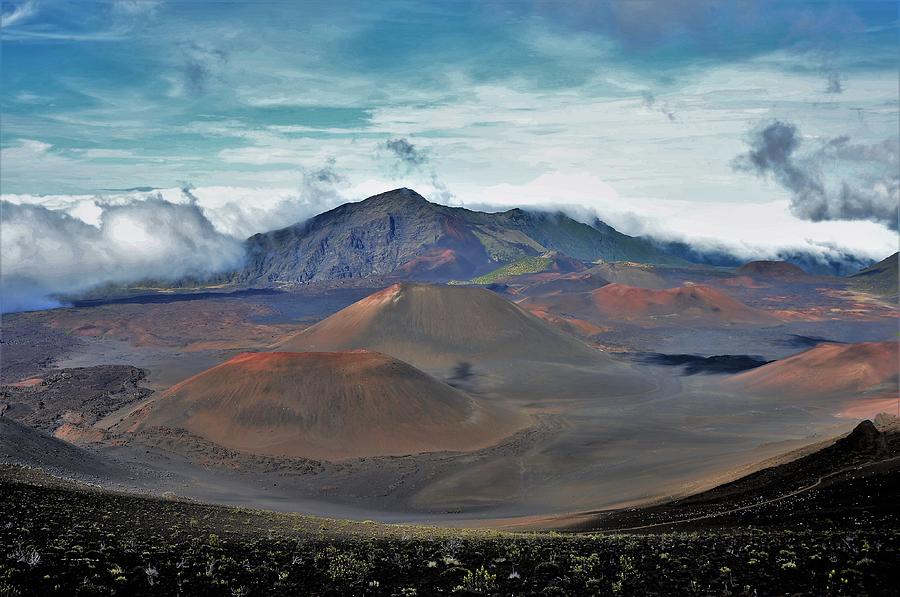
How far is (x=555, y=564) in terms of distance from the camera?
14367 mm

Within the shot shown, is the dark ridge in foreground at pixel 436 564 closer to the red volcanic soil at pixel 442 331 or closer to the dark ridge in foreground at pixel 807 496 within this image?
the dark ridge in foreground at pixel 807 496

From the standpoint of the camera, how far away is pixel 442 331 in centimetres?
12938

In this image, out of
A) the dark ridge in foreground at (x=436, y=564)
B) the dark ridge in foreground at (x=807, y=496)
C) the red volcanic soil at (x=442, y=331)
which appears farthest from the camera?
the red volcanic soil at (x=442, y=331)

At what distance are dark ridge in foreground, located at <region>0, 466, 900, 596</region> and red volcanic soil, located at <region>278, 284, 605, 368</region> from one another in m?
98.7

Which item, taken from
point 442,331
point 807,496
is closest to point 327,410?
point 807,496

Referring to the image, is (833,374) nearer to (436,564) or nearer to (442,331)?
(442,331)

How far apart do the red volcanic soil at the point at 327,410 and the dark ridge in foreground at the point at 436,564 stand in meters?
51.2

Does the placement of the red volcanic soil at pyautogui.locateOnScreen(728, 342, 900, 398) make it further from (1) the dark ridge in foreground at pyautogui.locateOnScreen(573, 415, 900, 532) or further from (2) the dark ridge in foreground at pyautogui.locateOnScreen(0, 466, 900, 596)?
(2) the dark ridge in foreground at pyautogui.locateOnScreen(0, 466, 900, 596)

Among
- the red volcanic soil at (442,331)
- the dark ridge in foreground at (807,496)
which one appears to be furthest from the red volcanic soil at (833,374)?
the dark ridge in foreground at (807,496)

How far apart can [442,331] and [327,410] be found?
→ 56.0 m

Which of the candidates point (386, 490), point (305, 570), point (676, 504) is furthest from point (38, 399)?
point (305, 570)

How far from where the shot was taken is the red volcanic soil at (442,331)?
122 metres

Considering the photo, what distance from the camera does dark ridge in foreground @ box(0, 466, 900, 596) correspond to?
12422mm

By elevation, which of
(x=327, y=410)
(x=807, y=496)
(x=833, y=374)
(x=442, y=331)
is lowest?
(x=807, y=496)
